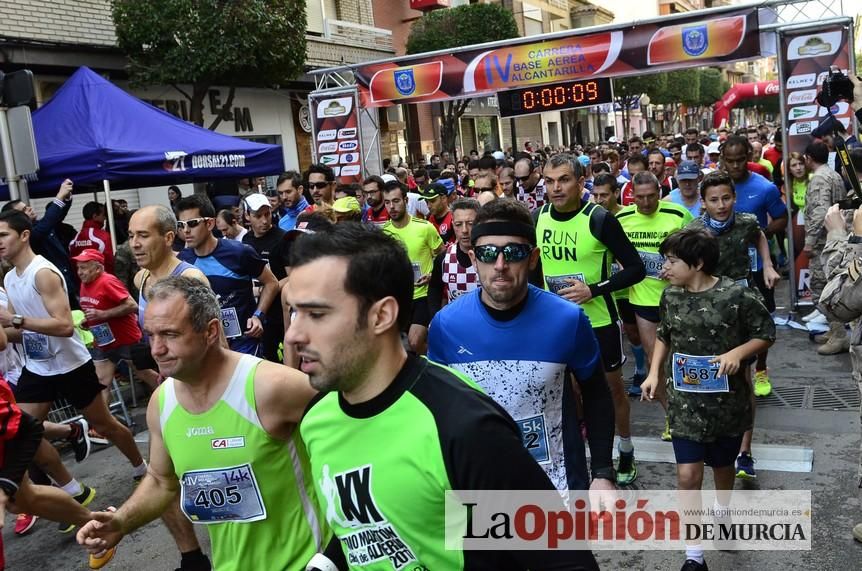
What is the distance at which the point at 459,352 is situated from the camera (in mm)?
3020

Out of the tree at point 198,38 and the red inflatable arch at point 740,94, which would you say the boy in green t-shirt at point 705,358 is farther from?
the red inflatable arch at point 740,94

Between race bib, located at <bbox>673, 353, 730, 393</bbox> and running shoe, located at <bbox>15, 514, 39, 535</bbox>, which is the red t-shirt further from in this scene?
race bib, located at <bbox>673, 353, 730, 393</bbox>

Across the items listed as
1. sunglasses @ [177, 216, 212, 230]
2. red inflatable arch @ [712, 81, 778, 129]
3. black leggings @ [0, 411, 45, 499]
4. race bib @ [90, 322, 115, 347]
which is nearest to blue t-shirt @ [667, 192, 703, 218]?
sunglasses @ [177, 216, 212, 230]

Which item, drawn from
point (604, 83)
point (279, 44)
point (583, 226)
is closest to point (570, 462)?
point (583, 226)

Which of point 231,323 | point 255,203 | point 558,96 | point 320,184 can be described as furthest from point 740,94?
point 231,323

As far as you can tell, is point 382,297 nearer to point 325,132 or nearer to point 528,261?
point 528,261

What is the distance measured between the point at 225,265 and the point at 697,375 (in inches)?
133

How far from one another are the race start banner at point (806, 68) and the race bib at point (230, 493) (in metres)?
8.45

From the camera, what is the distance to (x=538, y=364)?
291 cm

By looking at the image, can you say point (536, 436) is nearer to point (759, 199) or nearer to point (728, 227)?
point (728, 227)

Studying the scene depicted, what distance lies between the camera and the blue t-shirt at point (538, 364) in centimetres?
292

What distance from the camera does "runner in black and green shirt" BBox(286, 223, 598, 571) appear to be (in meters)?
1.72

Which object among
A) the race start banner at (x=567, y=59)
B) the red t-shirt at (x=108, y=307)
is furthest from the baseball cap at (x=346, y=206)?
the race start banner at (x=567, y=59)

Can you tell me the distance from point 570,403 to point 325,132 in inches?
450
